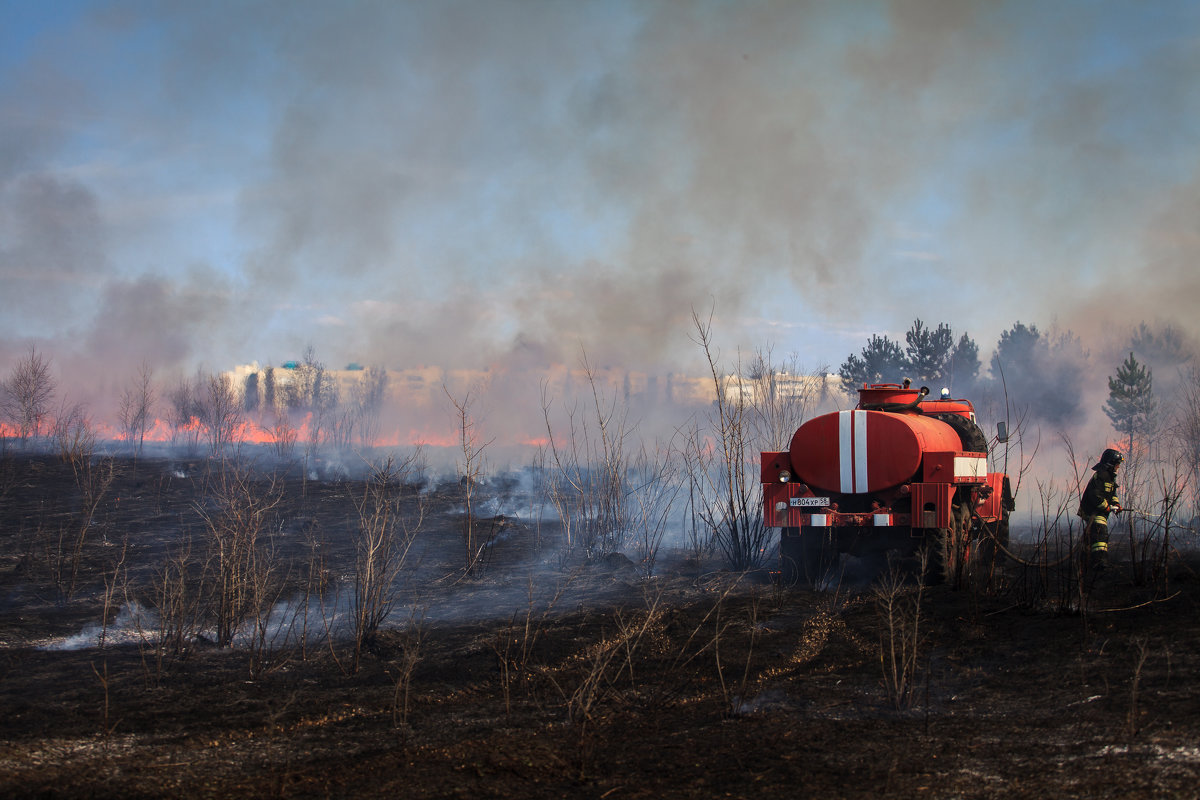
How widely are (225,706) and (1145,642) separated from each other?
22.8 ft

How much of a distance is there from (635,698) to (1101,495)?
776 centimetres

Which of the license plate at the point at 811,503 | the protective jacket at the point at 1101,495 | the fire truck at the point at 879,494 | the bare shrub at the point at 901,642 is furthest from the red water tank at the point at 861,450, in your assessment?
the protective jacket at the point at 1101,495

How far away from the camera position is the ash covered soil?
4.52 m

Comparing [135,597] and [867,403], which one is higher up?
[867,403]

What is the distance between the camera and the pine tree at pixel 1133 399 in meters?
32.2

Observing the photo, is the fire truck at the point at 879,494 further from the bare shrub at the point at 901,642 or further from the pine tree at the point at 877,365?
the pine tree at the point at 877,365

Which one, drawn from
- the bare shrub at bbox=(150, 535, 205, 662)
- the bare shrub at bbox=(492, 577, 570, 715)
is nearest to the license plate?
the bare shrub at bbox=(492, 577, 570, 715)

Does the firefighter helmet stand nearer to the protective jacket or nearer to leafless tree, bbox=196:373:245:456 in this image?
the protective jacket

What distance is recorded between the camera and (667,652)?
7.67 m

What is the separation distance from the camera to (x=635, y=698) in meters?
6.25

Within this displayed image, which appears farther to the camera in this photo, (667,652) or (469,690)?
(667,652)

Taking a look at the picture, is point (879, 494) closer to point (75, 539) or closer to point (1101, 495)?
point (1101, 495)

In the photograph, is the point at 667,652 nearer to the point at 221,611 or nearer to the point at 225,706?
the point at 225,706

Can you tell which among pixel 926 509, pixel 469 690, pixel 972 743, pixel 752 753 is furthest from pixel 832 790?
pixel 926 509
